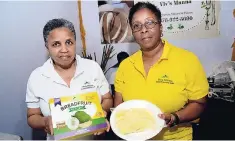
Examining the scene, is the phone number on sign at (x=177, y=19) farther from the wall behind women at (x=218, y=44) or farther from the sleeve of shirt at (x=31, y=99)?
the sleeve of shirt at (x=31, y=99)

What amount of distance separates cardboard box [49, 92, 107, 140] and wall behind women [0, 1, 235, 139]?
2.85 ft

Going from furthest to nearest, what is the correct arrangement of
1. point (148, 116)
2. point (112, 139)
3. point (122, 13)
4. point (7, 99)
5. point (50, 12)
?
1. point (122, 13)
2. point (50, 12)
3. point (7, 99)
4. point (112, 139)
5. point (148, 116)

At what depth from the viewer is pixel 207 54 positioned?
2379 mm

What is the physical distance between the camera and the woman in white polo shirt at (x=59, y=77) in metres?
1.40

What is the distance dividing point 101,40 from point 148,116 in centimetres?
154

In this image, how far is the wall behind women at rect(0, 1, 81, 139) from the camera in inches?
73.5

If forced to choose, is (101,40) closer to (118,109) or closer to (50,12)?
(50,12)

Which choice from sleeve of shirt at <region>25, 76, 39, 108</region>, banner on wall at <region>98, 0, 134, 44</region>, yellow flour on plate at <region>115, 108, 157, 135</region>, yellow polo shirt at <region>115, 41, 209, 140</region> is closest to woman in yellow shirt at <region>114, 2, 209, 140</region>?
yellow polo shirt at <region>115, 41, 209, 140</region>

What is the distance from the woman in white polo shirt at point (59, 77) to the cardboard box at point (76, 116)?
13cm

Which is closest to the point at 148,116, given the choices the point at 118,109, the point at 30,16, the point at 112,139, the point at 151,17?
the point at 118,109

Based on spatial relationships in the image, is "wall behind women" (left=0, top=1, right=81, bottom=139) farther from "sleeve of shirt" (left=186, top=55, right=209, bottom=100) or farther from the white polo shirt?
"sleeve of shirt" (left=186, top=55, right=209, bottom=100)

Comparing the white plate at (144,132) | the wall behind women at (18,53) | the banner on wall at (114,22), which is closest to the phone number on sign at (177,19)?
the banner on wall at (114,22)

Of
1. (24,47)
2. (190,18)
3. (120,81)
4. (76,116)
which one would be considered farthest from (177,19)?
(76,116)

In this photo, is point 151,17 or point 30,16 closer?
point 151,17
